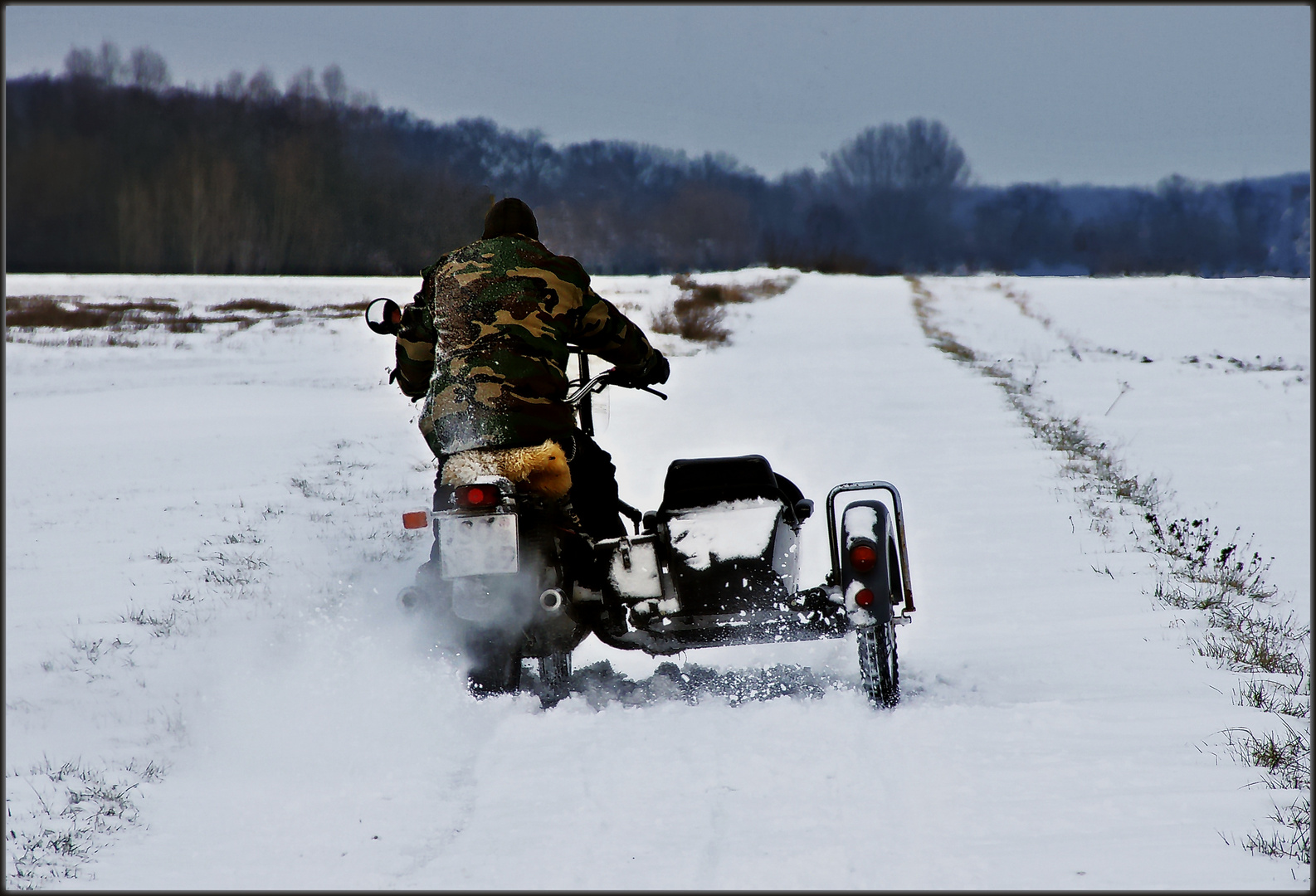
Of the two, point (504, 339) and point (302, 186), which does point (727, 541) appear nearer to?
point (504, 339)

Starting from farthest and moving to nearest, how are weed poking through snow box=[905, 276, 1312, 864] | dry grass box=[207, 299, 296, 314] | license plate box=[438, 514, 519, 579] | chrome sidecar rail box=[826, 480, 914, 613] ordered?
1. dry grass box=[207, 299, 296, 314]
2. chrome sidecar rail box=[826, 480, 914, 613]
3. license plate box=[438, 514, 519, 579]
4. weed poking through snow box=[905, 276, 1312, 864]

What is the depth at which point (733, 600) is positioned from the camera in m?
3.96

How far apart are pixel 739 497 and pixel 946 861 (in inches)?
62.7

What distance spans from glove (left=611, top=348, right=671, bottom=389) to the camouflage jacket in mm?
274

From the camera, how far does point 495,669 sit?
3.92m

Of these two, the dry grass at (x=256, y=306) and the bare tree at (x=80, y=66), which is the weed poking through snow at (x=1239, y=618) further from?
the dry grass at (x=256, y=306)

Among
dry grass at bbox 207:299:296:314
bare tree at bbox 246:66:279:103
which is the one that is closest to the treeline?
bare tree at bbox 246:66:279:103

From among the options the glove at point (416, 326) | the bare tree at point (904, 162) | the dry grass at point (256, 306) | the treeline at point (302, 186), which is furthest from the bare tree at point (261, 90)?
the bare tree at point (904, 162)

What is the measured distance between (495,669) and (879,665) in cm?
145

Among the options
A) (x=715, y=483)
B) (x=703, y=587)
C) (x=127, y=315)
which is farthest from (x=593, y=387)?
(x=127, y=315)

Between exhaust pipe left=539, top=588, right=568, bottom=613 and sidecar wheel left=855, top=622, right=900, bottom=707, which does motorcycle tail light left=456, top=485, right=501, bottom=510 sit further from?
sidecar wheel left=855, top=622, right=900, bottom=707

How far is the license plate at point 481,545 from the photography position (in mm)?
3479

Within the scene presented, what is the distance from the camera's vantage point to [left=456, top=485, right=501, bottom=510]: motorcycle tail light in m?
3.49

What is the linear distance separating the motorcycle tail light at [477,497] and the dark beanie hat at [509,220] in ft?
4.10
